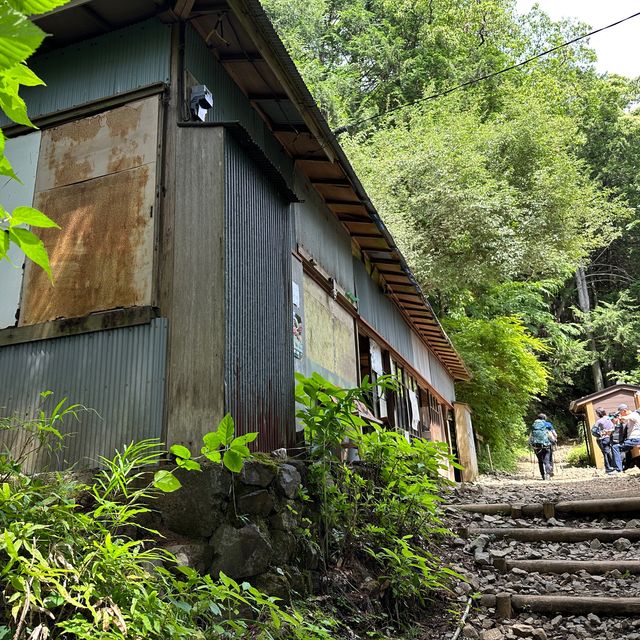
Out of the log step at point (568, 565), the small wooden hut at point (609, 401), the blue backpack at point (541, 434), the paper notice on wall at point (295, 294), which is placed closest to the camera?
the log step at point (568, 565)

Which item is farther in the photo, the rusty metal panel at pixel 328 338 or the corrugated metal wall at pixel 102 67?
the rusty metal panel at pixel 328 338

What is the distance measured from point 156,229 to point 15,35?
407cm

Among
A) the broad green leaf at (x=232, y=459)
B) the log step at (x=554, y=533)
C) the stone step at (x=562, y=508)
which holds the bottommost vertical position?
the log step at (x=554, y=533)

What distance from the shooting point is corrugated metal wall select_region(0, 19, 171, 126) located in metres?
5.59

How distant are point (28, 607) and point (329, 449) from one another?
2975 millimetres

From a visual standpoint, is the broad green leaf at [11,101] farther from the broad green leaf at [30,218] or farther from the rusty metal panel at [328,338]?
the rusty metal panel at [328,338]

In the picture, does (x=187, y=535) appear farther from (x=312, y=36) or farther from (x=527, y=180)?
(x=312, y=36)

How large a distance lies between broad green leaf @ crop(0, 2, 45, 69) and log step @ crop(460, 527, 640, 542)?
716 centimetres

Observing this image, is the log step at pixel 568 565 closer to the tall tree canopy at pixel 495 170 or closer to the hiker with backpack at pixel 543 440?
the hiker with backpack at pixel 543 440

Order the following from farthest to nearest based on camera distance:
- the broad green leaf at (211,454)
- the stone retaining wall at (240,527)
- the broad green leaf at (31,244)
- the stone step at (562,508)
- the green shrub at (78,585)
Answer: the stone step at (562,508), the stone retaining wall at (240,527), the broad green leaf at (211,454), the green shrub at (78,585), the broad green leaf at (31,244)

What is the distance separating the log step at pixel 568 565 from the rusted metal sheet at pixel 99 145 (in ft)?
18.0

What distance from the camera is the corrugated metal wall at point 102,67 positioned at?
5.59 metres

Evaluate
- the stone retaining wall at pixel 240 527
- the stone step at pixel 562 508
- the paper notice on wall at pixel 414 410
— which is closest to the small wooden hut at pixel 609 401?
the paper notice on wall at pixel 414 410

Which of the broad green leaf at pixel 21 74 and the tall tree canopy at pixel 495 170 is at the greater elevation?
the tall tree canopy at pixel 495 170
